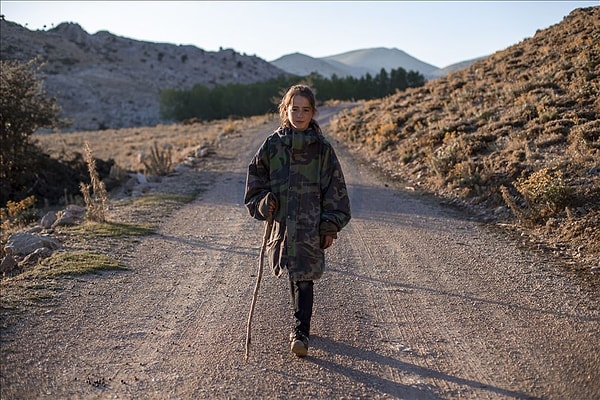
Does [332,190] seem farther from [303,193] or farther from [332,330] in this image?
[332,330]

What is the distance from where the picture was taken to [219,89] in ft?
217

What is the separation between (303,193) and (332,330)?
1.35 meters

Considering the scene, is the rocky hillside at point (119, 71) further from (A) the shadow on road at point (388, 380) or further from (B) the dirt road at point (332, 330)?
(A) the shadow on road at point (388, 380)

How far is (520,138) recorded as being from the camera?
1292 centimetres

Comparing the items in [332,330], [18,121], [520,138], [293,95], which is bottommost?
[332,330]

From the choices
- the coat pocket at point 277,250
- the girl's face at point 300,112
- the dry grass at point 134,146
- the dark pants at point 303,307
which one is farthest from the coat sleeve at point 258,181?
the dry grass at point 134,146

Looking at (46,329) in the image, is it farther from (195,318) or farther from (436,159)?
(436,159)

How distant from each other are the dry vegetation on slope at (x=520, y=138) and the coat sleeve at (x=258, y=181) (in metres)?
4.26

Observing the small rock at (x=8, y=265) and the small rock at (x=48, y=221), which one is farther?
the small rock at (x=48, y=221)

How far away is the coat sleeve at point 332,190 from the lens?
14.9ft

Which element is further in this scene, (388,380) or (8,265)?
(8,265)

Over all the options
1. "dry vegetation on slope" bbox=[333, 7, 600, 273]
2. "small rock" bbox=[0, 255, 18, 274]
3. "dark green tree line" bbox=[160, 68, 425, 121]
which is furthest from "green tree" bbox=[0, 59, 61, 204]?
"dark green tree line" bbox=[160, 68, 425, 121]

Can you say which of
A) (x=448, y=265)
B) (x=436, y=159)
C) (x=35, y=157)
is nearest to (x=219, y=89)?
(x=35, y=157)

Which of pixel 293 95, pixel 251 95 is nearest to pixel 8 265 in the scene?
pixel 293 95
